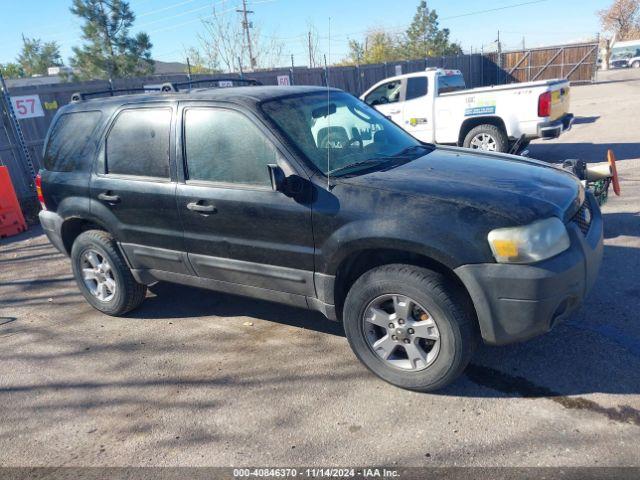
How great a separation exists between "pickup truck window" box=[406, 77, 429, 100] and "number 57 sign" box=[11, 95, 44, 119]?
Result: 7.66m

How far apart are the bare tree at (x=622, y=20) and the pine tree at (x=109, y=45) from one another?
6455 cm

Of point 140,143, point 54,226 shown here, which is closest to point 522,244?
point 140,143

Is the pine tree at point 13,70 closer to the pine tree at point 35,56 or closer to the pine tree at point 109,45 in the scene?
the pine tree at point 35,56

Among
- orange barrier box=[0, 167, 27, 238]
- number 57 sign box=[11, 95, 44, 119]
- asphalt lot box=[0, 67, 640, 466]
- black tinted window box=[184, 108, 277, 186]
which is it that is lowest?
asphalt lot box=[0, 67, 640, 466]

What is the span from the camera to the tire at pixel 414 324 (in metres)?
2.92

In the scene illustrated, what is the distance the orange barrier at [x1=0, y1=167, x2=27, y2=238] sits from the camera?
8.04 meters

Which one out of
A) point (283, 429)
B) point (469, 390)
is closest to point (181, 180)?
point (283, 429)

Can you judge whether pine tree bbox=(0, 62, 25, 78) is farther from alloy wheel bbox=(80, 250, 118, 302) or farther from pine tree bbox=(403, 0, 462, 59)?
alloy wheel bbox=(80, 250, 118, 302)

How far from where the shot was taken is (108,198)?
4215 millimetres

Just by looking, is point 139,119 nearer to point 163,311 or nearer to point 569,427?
point 163,311

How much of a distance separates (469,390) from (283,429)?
Answer: 118cm

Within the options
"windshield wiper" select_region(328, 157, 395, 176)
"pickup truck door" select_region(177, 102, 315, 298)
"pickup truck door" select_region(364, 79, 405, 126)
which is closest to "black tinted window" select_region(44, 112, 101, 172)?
"pickup truck door" select_region(177, 102, 315, 298)

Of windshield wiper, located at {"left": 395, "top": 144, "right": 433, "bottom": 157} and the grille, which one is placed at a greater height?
windshield wiper, located at {"left": 395, "top": 144, "right": 433, "bottom": 157}

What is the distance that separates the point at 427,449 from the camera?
2695 mm
